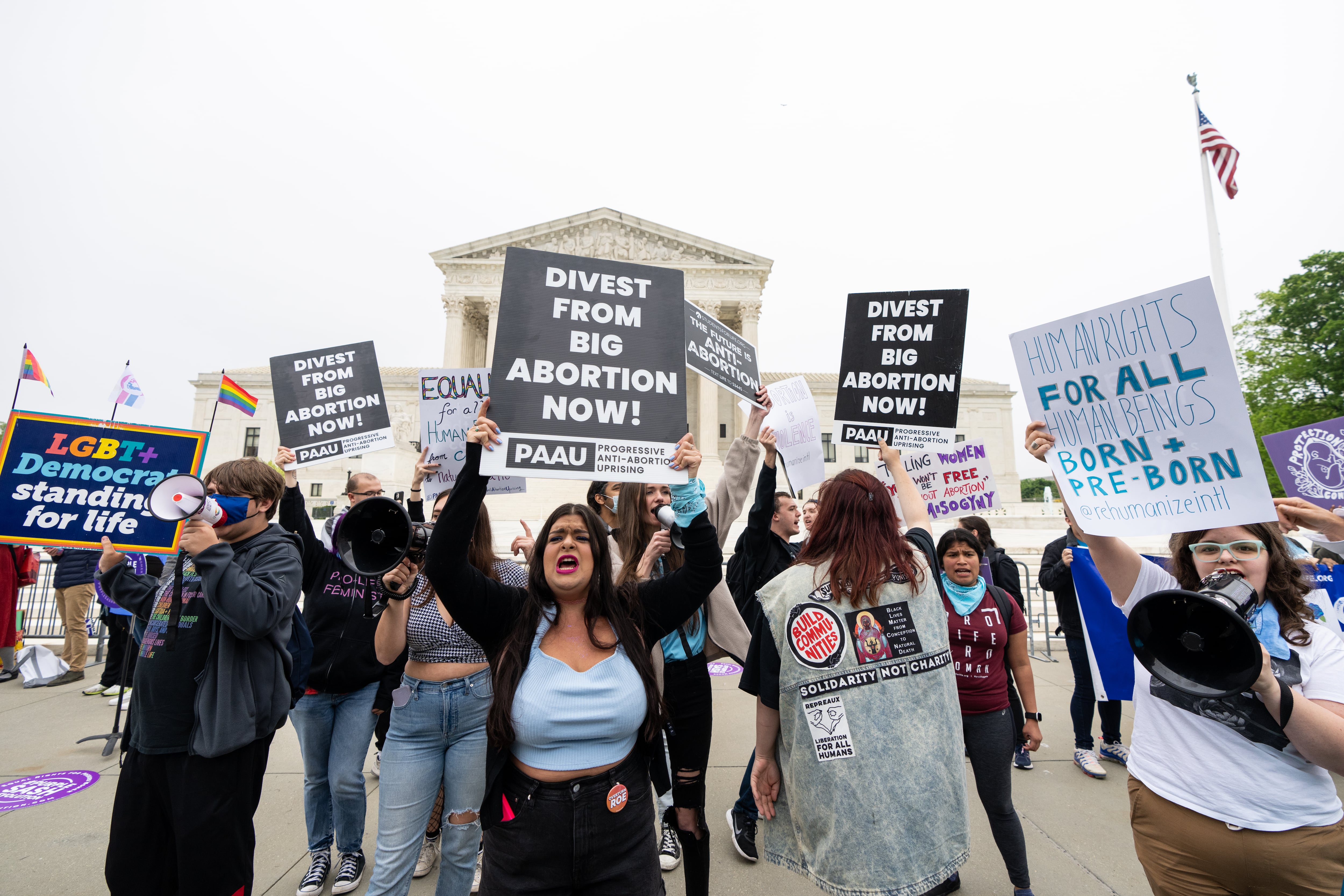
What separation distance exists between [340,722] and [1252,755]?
158 inches

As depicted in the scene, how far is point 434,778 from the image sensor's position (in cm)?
286

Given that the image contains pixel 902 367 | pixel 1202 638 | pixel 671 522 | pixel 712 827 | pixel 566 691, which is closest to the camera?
pixel 1202 638

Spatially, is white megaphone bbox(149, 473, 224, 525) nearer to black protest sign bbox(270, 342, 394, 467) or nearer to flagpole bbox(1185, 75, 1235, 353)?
black protest sign bbox(270, 342, 394, 467)

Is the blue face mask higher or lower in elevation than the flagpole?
lower

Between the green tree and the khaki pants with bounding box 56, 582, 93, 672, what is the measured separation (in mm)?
34873

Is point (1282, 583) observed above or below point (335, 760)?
above

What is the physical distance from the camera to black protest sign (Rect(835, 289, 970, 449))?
428cm

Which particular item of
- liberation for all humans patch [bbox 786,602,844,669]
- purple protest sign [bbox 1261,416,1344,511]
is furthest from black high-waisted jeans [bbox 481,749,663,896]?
purple protest sign [bbox 1261,416,1344,511]

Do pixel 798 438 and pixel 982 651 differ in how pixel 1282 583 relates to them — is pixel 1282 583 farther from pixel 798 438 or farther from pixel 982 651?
pixel 798 438

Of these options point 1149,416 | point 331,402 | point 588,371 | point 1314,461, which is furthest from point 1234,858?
point 331,402

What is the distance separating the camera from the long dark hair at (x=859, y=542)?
2.24m

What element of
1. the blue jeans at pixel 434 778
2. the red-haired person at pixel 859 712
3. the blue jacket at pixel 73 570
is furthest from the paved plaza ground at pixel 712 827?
the blue jacket at pixel 73 570

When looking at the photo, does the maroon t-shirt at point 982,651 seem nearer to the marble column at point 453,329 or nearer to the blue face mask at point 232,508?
the blue face mask at point 232,508

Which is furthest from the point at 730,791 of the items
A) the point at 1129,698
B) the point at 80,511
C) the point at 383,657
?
the point at 80,511
